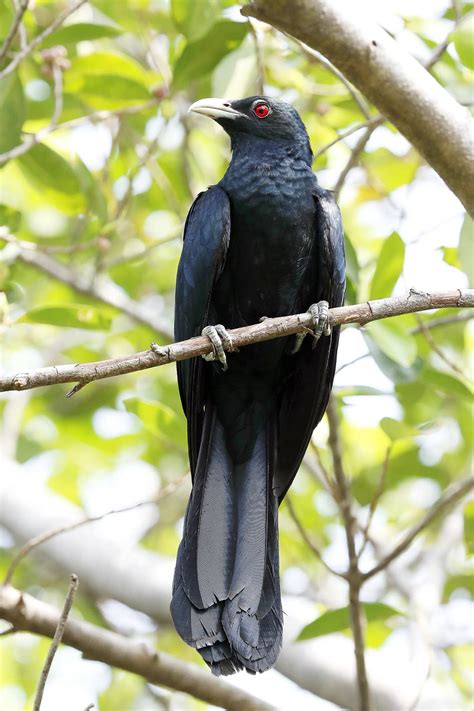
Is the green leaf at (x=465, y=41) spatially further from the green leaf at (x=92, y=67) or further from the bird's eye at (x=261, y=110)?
the green leaf at (x=92, y=67)

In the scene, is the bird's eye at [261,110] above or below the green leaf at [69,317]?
above

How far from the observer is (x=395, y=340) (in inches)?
193

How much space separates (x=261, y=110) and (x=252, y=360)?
56.1 inches

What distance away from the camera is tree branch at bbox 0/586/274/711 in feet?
14.4

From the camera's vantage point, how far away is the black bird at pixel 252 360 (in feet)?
15.9

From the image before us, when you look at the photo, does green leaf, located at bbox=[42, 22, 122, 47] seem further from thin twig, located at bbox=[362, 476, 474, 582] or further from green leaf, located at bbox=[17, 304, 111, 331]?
thin twig, located at bbox=[362, 476, 474, 582]

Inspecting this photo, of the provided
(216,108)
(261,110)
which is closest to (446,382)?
(261,110)

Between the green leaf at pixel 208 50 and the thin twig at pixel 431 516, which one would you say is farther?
the green leaf at pixel 208 50

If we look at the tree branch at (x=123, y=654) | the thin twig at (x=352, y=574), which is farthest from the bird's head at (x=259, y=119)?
the tree branch at (x=123, y=654)

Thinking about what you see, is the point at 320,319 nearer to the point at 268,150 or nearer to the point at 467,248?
the point at 467,248

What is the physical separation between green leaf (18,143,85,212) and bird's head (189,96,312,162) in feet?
2.70

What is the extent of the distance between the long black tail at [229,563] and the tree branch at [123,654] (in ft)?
1.08

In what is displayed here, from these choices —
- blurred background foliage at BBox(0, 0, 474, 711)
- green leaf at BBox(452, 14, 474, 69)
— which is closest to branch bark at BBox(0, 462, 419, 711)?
blurred background foliage at BBox(0, 0, 474, 711)

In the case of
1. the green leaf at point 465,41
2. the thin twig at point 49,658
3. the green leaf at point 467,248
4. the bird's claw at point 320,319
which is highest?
the green leaf at point 465,41
